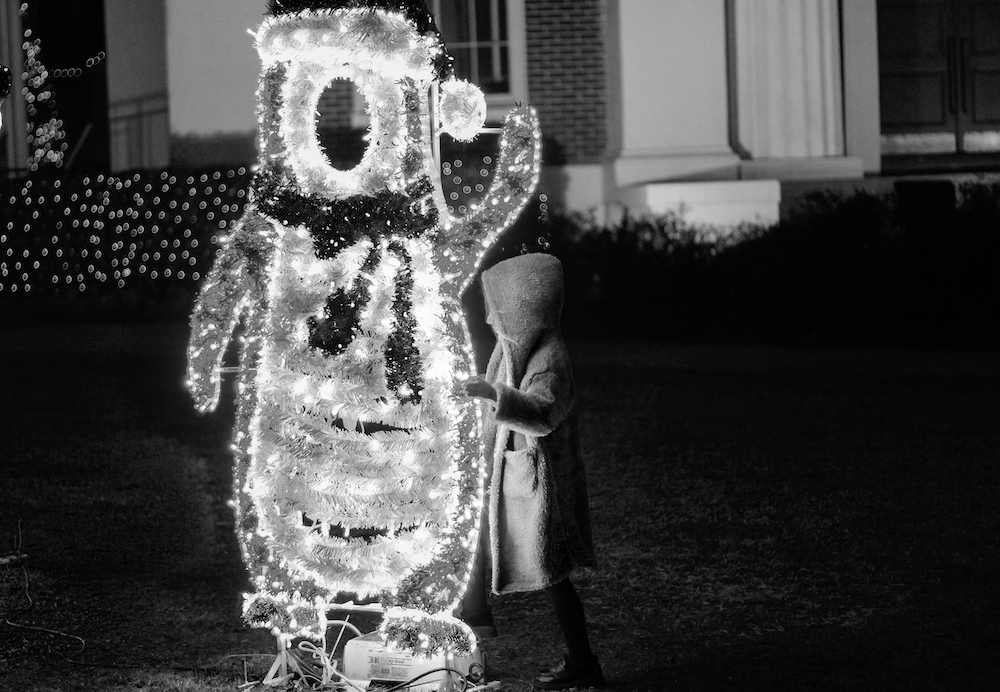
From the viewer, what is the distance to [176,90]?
1777 cm

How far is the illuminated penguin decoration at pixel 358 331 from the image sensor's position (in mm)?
4449

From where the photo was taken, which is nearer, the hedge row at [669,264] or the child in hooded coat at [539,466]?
the child in hooded coat at [539,466]

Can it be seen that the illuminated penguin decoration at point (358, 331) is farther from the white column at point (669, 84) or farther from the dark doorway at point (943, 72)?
the dark doorway at point (943, 72)

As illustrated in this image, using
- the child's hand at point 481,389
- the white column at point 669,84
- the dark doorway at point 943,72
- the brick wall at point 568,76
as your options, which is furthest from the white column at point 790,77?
the child's hand at point 481,389

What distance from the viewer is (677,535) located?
22.0 ft

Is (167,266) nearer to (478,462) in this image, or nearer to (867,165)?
(867,165)

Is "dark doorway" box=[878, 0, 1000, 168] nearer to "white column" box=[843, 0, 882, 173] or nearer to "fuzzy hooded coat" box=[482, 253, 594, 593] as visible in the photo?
"white column" box=[843, 0, 882, 173]

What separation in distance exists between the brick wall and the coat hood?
41.4 ft

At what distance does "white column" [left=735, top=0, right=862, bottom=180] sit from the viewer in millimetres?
16406

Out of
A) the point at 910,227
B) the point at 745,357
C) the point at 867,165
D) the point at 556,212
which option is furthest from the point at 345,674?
the point at 867,165

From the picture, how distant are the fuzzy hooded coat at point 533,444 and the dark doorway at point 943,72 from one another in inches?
580

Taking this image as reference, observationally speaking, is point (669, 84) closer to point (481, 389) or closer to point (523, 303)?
point (523, 303)

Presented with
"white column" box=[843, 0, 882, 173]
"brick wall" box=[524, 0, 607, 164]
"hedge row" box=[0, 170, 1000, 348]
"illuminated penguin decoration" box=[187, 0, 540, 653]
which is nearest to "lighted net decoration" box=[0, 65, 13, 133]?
"illuminated penguin decoration" box=[187, 0, 540, 653]

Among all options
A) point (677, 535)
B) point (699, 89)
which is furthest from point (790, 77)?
point (677, 535)
